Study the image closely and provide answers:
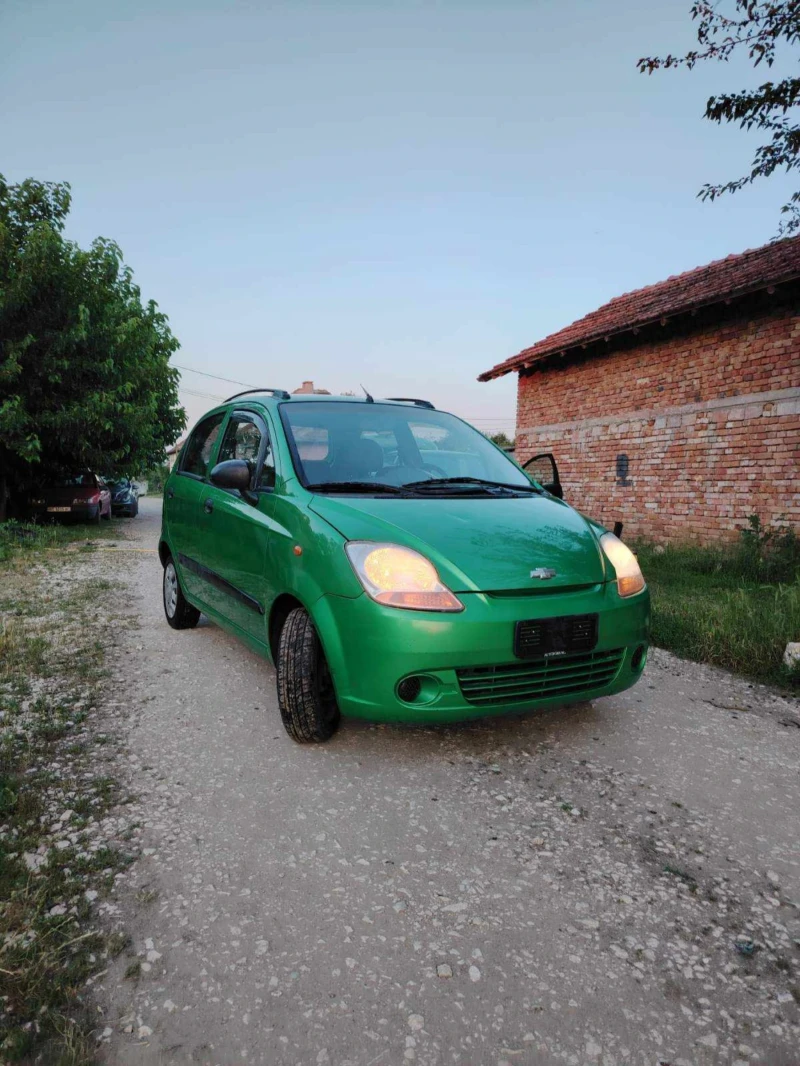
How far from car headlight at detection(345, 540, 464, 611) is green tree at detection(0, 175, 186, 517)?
1089cm

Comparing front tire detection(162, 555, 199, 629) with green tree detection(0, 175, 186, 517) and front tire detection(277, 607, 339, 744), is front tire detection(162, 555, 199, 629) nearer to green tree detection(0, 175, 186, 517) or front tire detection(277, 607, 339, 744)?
front tire detection(277, 607, 339, 744)

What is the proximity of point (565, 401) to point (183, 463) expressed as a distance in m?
9.74

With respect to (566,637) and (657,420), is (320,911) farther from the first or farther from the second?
(657,420)

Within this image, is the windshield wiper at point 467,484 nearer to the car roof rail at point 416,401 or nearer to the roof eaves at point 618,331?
the car roof rail at point 416,401

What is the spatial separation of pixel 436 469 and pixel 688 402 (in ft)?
26.0

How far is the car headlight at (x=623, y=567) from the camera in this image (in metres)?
3.03

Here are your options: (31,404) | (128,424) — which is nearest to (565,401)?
(128,424)

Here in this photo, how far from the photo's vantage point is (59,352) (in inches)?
470

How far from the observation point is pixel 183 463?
5031 millimetres

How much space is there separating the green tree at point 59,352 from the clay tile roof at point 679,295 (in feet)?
26.1

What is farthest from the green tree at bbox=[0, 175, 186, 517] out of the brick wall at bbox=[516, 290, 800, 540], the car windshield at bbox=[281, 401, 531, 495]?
the car windshield at bbox=[281, 401, 531, 495]

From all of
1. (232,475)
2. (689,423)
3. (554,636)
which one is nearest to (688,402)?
(689,423)

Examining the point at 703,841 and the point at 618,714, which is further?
the point at 618,714

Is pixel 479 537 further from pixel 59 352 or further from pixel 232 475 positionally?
pixel 59 352
